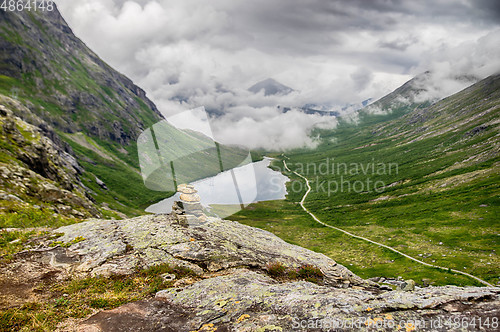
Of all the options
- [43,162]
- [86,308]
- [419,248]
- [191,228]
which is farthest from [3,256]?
[419,248]

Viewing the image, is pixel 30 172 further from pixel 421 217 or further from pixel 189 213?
pixel 421 217

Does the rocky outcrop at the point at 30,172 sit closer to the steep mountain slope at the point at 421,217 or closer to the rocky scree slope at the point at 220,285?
the rocky scree slope at the point at 220,285

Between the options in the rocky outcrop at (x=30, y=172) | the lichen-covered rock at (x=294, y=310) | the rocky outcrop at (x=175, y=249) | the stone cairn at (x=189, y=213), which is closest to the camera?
the lichen-covered rock at (x=294, y=310)

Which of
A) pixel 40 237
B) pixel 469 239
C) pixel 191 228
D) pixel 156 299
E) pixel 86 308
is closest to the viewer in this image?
pixel 86 308

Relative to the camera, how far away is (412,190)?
15488cm

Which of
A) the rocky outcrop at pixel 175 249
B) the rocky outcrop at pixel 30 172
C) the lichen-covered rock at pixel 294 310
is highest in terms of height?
the rocky outcrop at pixel 30 172

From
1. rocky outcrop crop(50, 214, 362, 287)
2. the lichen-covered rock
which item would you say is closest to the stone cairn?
rocky outcrop crop(50, 214, 362, 287)

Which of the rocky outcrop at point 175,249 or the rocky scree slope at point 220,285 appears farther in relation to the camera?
the rocky outcrop at point 175,249

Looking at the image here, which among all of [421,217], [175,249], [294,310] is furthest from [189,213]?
[421,217]

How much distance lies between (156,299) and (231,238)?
803 centimetres

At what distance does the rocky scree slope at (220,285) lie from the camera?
28.5ft

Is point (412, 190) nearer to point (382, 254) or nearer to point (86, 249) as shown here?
point (382, 254)

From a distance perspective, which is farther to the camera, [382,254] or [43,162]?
[382,254]

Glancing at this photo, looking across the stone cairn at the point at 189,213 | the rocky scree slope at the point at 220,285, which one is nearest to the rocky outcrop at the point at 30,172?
the rocky scree slope at the point at 220,285
